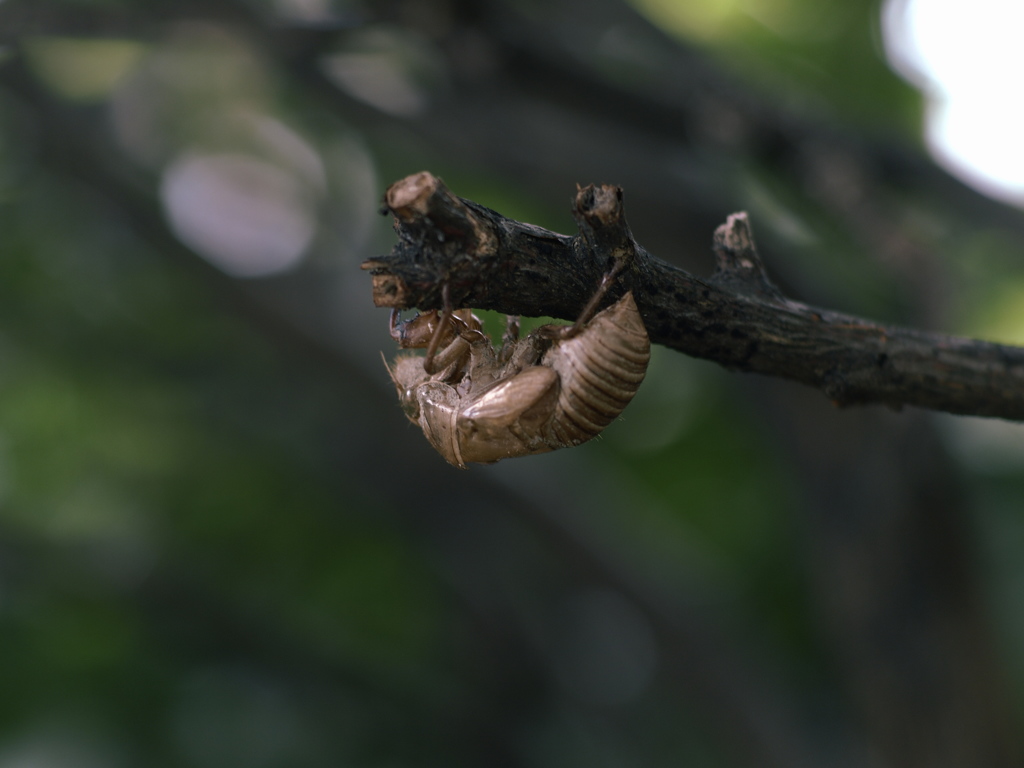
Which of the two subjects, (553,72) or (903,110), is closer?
(553,72)

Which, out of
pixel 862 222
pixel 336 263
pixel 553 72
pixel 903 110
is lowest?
pixel 336 263

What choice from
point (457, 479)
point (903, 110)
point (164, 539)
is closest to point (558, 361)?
point (457, 479)

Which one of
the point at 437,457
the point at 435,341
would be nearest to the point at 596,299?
the point at 435,341

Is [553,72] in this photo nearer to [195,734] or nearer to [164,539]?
[164,539]

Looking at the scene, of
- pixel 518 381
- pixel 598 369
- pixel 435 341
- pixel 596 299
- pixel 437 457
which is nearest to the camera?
pixel 596 299

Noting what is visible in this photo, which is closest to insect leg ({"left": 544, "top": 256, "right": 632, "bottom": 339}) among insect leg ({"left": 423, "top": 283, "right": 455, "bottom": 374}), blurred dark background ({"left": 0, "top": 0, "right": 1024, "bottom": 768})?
insect leg ({"left": 423, "top": 283, "right": 455, "bottom": 374})

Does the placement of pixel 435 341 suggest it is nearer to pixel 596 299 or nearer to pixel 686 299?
pixel 596 299

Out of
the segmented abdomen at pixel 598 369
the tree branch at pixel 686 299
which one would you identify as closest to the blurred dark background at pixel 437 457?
the tree branch at pixel 686 299
